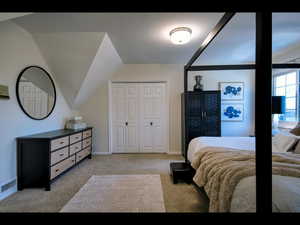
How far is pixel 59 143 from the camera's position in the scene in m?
2.98

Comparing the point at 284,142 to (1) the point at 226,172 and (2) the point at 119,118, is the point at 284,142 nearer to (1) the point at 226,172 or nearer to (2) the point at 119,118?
(1) the point at 226,172

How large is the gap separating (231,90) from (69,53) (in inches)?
164

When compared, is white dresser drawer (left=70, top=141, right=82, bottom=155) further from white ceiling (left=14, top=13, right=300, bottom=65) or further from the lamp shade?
the lamp shade

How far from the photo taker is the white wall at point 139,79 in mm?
4840

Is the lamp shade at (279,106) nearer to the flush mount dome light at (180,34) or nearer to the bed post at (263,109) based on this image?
the flush mount dome light at (180,34)

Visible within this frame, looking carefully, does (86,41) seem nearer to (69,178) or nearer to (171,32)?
(171,32)

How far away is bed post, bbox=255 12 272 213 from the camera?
65 cm

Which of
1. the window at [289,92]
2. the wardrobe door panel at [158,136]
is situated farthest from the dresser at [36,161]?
the window at [289,92]

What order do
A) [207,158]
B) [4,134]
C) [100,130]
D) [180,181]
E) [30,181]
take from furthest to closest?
[100,130]
[180,181]
[30,181]
[4,134]
[207,158]

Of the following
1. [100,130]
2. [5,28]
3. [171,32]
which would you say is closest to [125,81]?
[100,130]

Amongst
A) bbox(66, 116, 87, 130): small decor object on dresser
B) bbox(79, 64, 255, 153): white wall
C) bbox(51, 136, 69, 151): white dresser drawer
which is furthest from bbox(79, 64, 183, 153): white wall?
bbox(51, 136, 69, 151): white dresser drawer

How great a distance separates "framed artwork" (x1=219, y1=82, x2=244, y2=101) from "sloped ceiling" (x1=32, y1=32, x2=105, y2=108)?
3.53 meters
